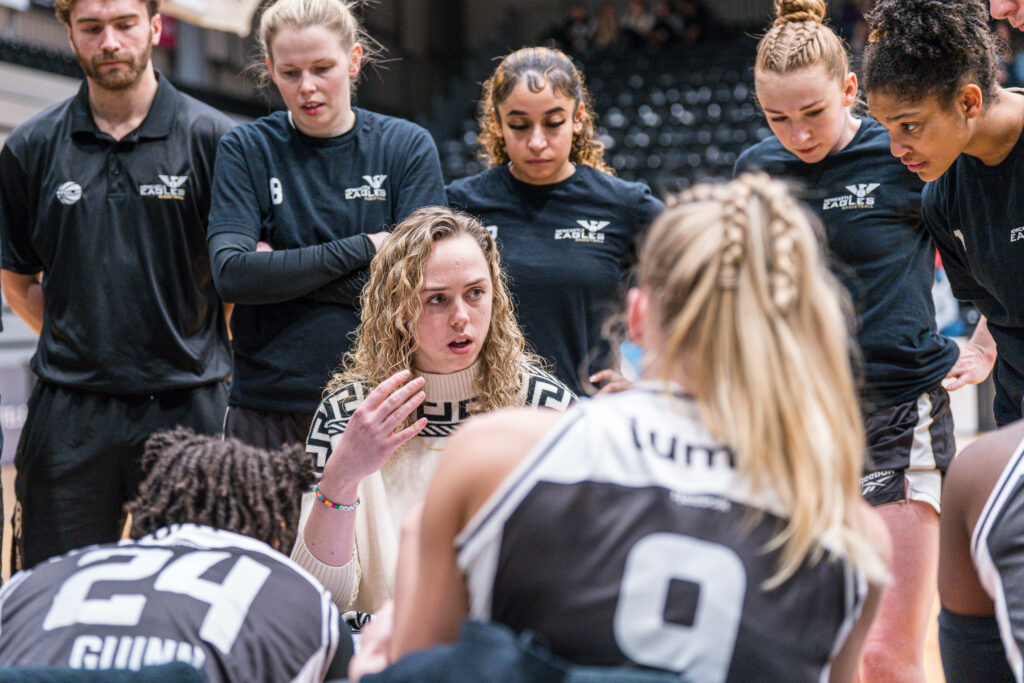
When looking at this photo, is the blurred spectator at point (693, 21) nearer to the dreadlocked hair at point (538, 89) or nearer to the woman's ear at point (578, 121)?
the dreadlocked hair at point (538, 89)

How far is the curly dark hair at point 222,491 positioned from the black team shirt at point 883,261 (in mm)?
1586

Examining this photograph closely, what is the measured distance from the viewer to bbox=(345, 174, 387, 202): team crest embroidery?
2.84 m

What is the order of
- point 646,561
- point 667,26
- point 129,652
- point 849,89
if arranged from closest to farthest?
point 646,561
point 129,652
point 849,89
point 667,26

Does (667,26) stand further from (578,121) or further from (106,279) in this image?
(106,279)

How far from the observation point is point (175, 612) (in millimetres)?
1307

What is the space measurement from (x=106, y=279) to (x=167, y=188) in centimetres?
31

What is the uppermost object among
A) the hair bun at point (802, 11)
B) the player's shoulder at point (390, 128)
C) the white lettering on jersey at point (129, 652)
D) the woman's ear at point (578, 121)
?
the hair bun at point (802, 11)

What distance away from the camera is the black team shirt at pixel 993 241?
7.57 feet

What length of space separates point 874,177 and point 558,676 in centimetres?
204

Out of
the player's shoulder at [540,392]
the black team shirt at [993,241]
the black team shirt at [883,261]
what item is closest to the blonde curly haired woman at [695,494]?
the player's shoulder at [540,392]

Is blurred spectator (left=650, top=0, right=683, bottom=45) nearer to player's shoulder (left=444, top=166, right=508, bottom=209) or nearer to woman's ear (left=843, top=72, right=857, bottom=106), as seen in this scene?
player's shoulder (left=444, top=166, right=508, bottom=209)

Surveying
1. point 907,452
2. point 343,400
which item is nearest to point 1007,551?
point 907,452

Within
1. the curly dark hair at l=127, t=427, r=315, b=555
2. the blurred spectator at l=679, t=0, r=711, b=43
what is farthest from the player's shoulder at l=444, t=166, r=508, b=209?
the blurred spectator at l=679, t=0, r=711, b=43

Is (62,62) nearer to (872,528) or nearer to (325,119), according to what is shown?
(325,119)
